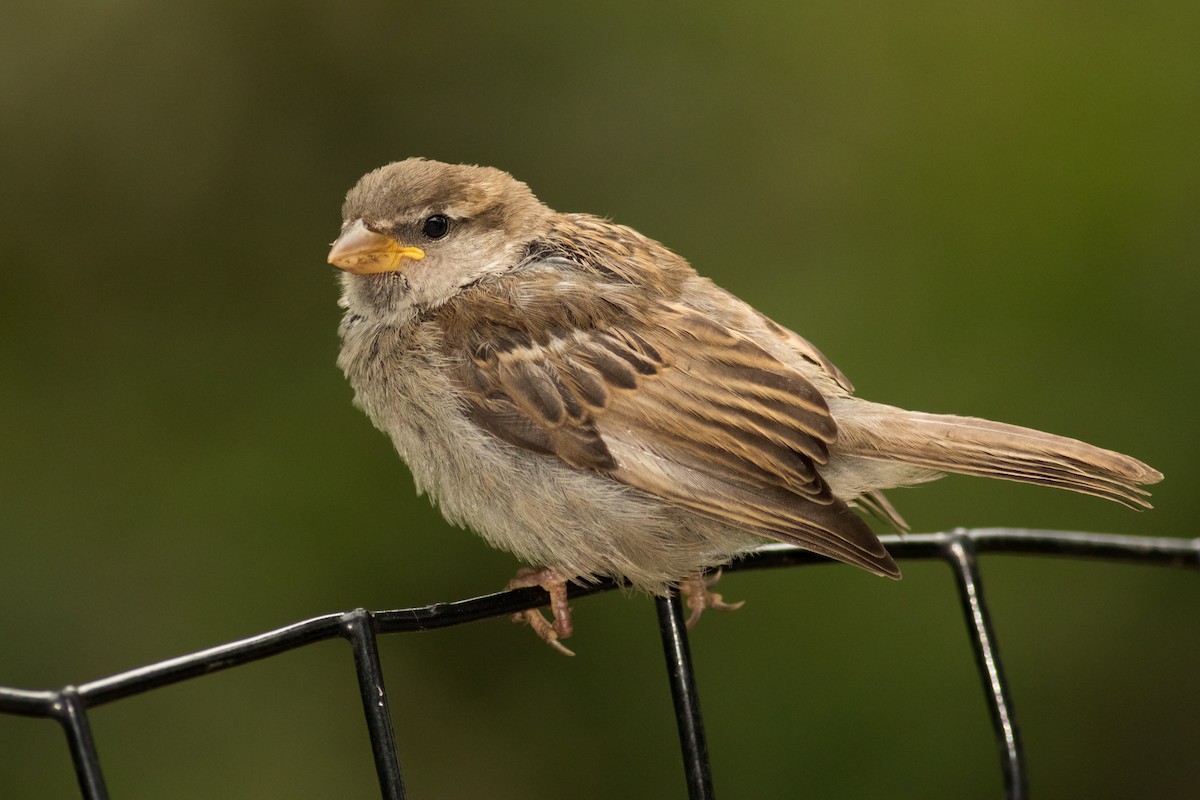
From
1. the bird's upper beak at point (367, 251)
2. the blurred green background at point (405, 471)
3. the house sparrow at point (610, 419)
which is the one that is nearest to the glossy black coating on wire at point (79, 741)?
the house sparrow at point (610, 419)

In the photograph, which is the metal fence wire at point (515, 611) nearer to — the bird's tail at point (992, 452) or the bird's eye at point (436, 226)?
the bird's tail at point (992, 452)

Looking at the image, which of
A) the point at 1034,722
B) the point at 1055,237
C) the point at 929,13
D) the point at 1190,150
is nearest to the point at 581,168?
the point at 929,13

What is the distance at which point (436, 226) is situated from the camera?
3033 mm

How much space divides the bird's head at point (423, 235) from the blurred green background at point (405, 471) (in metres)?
1.30

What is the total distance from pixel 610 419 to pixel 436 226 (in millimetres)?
613

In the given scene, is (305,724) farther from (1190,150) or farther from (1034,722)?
(1190,150)

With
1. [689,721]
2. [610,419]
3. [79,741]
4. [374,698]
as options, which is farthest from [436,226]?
[79,741]

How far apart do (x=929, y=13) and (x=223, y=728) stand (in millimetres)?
2947

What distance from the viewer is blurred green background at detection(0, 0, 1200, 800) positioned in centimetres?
402

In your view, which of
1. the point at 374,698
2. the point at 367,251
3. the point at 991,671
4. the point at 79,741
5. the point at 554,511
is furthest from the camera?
the point at 367,251

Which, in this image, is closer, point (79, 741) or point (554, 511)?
point (79, 741)

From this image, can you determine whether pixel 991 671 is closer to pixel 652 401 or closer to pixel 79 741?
pixel 652 401

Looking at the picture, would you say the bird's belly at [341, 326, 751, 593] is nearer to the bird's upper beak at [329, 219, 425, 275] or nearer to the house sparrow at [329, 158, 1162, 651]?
the house sparrow at [329, 158, 1162, 651]

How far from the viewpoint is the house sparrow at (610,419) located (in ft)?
8.55
